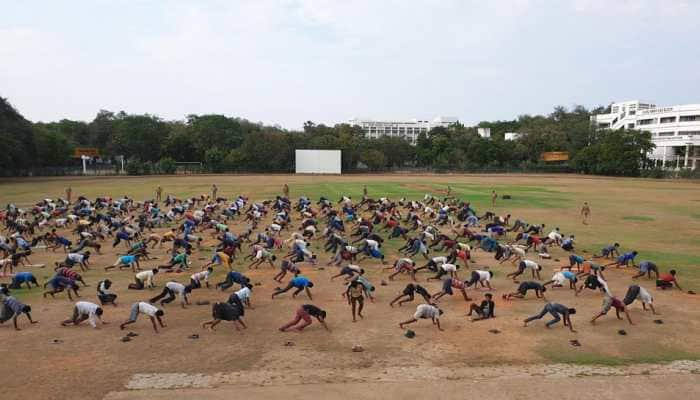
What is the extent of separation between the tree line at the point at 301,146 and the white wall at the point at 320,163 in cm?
422

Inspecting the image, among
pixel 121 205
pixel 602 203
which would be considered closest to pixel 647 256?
pixel 602 203

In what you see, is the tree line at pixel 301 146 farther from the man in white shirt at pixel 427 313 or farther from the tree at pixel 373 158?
the man in white shirt at pixel 427 313

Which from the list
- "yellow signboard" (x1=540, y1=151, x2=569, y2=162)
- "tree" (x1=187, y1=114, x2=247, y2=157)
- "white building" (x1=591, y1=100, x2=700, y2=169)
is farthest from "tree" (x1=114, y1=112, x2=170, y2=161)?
"white building" (x1=591, y1=100, x2=700, y2=169)

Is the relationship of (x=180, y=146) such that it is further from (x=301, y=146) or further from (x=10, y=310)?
(x=10, y=310)

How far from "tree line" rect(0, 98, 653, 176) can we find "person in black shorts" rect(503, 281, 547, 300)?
77.5 meters

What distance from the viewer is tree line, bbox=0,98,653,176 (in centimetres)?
8838

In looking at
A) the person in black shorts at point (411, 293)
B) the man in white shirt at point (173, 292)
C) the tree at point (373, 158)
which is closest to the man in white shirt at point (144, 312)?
the man in white shirt at point (173, 292)

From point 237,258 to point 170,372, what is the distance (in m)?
10.8

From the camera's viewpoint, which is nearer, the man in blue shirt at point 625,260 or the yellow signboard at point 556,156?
the man in blue shirt at point 625,260

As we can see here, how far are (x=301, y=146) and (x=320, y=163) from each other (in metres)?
8.02

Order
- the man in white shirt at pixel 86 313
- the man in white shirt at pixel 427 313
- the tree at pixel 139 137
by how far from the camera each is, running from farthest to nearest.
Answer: the tree at pixel 139 137 < the man in white shirt at pixel 427 313 < the man in white shirt at pixel 86 313

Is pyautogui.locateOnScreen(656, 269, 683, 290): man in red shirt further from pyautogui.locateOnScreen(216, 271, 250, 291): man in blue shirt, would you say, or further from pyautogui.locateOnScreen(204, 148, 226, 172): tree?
pyautogui.locateOnScreen(204, 148, 226, 172): tree

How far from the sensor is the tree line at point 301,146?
88.4 metres

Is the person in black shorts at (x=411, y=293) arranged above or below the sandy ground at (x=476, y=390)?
above
